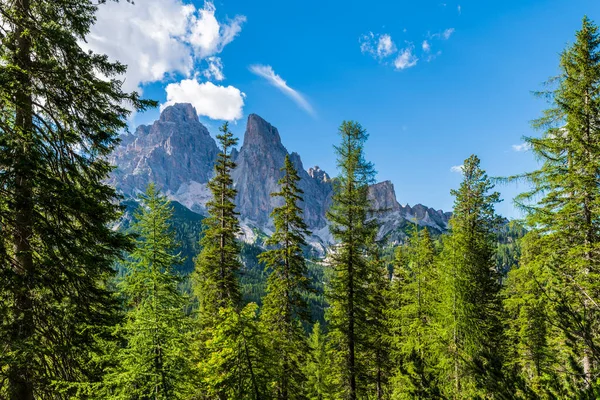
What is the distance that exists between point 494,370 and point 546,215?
1150cm

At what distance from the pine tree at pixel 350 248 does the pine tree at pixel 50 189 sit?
38.0ft

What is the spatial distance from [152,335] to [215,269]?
9038mm

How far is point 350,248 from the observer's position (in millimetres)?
16875

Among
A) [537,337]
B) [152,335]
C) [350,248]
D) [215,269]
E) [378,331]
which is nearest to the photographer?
[152,335]

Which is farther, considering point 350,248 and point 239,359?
point 350,248

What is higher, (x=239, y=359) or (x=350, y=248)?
(x=350, y=248)

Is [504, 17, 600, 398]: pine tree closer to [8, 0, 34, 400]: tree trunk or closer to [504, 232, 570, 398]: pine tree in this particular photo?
[504, 232, 570, 398]: pine tree

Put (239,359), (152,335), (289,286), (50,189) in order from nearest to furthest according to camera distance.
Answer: (50,189)
(239,359)
(152,335)
(289,286)

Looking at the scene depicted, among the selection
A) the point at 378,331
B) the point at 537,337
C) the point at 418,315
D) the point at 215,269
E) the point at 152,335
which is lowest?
the point at 537,337

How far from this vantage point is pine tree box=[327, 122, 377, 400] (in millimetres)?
16875

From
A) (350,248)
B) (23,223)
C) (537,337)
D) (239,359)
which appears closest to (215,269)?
(350,248)

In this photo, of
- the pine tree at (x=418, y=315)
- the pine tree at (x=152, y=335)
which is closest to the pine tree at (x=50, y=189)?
the pine tree at (x=152, y=335)

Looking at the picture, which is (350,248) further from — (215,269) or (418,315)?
(215,269)

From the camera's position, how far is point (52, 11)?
6887 millimetres
